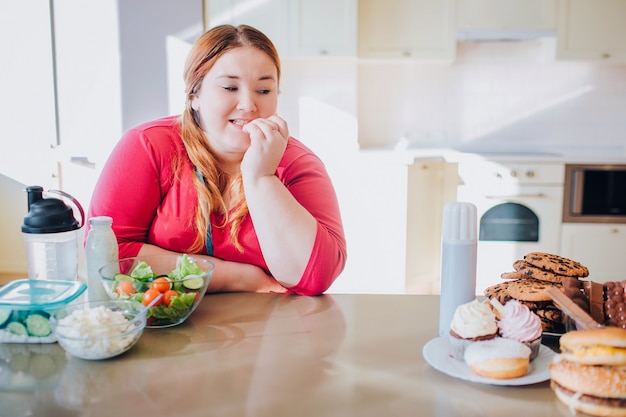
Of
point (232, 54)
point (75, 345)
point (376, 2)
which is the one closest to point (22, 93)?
point (376, 2)

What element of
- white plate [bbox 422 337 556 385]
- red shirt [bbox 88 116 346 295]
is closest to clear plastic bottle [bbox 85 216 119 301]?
red shirt [bbox 88 116 346 295]

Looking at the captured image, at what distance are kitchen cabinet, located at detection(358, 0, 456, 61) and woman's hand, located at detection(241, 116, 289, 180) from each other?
2.40 metres

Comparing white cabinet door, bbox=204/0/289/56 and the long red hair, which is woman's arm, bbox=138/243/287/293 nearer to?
the long red hair

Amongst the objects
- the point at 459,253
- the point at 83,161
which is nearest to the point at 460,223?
the point at 459,253

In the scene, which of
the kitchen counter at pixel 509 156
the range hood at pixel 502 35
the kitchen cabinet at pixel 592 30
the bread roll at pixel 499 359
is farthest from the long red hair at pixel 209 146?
the kitchen cabinet at pixel 592 30

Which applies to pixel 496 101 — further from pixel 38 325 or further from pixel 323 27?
pixel 38 325

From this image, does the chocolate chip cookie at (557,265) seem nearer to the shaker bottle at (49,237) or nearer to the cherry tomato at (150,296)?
the cherry tomato at (150,296)

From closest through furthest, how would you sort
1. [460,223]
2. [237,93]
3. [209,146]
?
[460,223]
[237,93]
[209,146]

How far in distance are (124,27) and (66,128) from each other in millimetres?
667

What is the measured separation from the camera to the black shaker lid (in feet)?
3.33

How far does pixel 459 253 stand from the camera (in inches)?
36.2

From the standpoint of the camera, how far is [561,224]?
333 cm

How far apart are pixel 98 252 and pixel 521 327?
2.39 ft

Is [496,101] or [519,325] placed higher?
[496,101]
